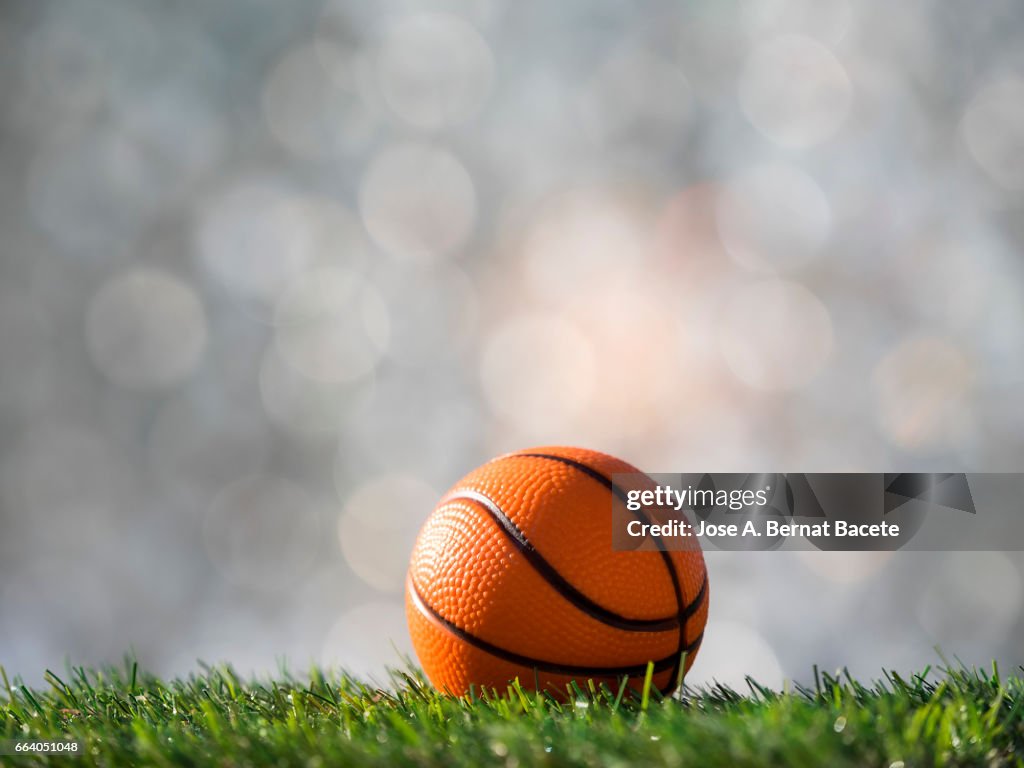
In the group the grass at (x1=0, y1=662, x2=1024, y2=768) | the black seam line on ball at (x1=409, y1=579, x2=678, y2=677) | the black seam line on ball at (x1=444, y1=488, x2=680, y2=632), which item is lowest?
the grass at (x1=0, y1=662, x2=1024, y2=768)

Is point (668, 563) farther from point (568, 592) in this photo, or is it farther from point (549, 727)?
point (549, 727)

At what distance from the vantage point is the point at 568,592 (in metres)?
2.99

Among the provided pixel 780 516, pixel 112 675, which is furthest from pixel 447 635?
pixel 112 675

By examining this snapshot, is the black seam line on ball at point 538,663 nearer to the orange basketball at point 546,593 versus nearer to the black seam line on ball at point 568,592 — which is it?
the orange basketball at point 546,593

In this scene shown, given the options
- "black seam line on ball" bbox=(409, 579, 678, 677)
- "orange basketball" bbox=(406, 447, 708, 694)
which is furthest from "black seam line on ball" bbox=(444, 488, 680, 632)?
"black seam line on ball" bbox=(409, 579, 678, 677)

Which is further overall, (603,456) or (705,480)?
(705,480)

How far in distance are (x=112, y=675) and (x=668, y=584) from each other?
9.04ft

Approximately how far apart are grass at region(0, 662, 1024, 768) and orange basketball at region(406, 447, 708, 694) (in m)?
0.11

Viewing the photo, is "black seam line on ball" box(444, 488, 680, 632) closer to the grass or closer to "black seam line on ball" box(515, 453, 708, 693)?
"black seam line on ball" box(515, 453, 708, 693)

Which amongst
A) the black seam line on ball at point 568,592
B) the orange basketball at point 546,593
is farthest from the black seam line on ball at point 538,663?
the black seam line on ball at point 568,592

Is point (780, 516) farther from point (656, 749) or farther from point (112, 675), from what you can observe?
point (112, 675)

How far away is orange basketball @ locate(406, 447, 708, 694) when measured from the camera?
3.00 meters

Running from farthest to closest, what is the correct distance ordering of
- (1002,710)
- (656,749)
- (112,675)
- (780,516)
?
(112,675), (780,516), (1002,710), (656,749)

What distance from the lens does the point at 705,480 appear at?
A: 12.5 ft
